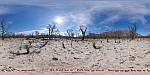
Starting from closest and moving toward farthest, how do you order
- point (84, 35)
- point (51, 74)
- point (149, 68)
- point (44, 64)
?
point (51, 74)
point (149, 68)
point (44, 64)
point (84, 35)

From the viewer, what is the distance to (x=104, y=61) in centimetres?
2998

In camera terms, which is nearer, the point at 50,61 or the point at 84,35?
the point at 50,61

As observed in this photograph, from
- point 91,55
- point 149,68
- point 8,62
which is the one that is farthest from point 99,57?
point 8,62

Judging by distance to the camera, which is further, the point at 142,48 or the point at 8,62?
the point at 142,48

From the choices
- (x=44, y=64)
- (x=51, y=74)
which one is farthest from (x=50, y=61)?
(x=51, y=74)

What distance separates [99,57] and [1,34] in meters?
17.8

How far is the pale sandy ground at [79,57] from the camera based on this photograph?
28922 mm

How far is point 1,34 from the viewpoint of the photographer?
45656mm

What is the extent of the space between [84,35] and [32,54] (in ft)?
34.5

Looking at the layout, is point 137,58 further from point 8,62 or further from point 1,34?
point 1,34

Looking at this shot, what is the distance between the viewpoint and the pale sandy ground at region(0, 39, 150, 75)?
28.9m

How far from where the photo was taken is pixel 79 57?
102 feet

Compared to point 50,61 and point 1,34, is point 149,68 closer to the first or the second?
point 50,61

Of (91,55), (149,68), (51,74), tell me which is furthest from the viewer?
(91,55)
